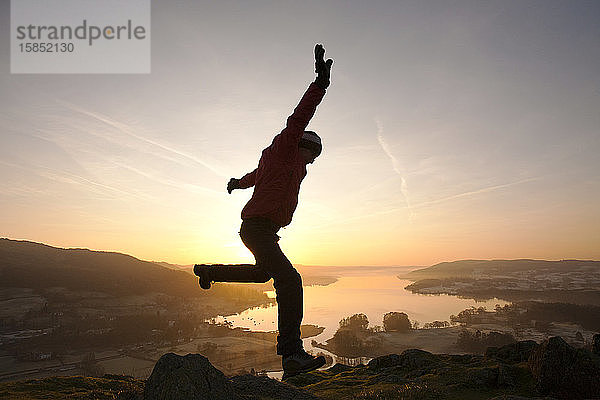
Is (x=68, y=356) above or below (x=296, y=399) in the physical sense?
below

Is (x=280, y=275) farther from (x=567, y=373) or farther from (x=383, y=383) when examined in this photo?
(x=383, y=383)

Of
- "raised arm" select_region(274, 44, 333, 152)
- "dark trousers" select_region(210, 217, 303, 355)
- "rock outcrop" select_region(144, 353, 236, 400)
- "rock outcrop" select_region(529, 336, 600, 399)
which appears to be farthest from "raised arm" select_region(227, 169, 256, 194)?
"rock outcrop" select_region(529, 336, 600, 399)

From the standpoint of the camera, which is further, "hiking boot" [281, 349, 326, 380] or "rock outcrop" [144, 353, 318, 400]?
"rock outcrop" [144, 353, 318, 400]

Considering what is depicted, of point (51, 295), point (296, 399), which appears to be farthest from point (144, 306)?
point (296, 399)

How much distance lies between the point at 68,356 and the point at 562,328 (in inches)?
7673

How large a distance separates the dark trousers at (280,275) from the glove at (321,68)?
1997 millimetres

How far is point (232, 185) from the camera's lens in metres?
5.92

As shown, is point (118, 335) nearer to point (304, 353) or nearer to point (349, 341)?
point (349, 341)

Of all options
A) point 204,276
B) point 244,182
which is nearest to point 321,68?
point 244,182

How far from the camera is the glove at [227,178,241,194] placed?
5858mm

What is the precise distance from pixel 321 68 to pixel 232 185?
2.75 meters

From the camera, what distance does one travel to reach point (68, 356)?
112 metres

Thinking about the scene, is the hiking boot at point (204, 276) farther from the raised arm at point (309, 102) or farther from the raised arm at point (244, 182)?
the raised arm at point (309, 102)

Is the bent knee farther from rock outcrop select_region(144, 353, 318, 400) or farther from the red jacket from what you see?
rock outcrop select_region(144, 353, 318, 400)
